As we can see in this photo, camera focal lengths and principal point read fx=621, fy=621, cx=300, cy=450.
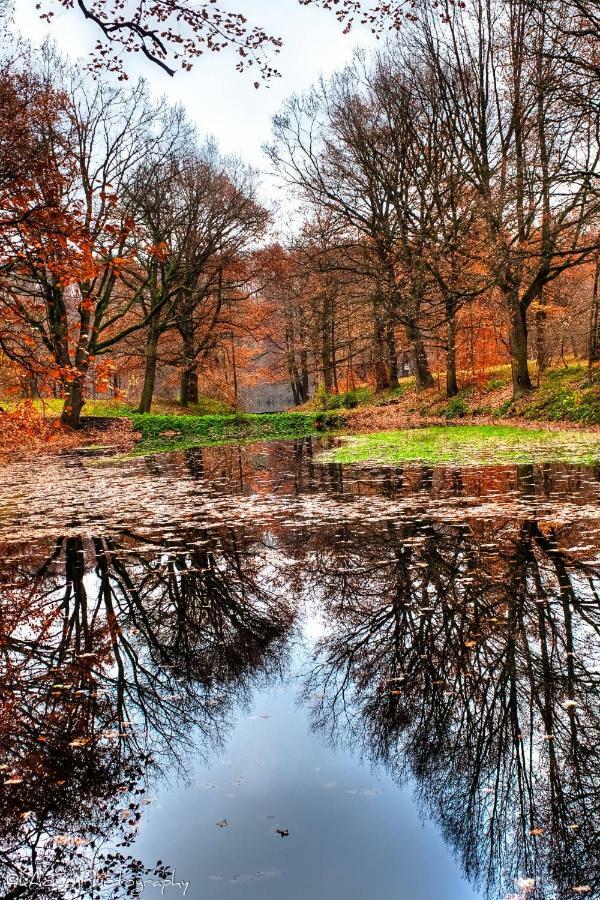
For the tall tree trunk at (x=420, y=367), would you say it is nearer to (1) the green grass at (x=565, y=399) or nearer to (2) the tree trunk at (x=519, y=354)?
(2) the tree trunk at (x=519, y=354)

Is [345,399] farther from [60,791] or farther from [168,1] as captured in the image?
[60,791]

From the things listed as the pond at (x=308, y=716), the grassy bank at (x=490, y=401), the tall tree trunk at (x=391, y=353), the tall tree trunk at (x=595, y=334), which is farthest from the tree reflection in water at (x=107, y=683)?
the tall tree trunk at (x=391, y=353)

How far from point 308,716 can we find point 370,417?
2552 centimetres

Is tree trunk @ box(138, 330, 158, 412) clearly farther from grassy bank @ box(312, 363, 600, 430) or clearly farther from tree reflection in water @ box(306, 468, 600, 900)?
tree reflection in water @ box(306, 468, 600, 900)

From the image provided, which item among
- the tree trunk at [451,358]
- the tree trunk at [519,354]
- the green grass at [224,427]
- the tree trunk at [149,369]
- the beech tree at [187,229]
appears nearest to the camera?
the tree trunk at [519,354]

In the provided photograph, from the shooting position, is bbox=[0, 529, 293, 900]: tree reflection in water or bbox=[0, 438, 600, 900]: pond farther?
bbox=[0, 529, 293, 900]: tree reflection in water

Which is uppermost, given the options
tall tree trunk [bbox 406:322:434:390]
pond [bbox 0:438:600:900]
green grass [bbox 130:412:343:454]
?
tall tree trunk [bbox 406:322:434:390]

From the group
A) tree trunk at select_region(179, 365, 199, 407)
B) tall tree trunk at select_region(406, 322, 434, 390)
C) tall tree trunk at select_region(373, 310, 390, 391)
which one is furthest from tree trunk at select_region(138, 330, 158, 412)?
tall tree trunk at select_region(406, 322, 434, 390)

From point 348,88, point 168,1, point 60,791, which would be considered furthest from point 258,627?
point 348,88

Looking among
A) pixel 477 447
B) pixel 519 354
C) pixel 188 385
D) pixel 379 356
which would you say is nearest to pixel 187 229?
pixel 188 385

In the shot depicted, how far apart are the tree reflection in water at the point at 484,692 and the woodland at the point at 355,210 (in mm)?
4896

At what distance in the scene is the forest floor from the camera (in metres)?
19.0

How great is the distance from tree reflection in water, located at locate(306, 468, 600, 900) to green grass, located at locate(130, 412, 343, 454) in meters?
Result: 21.5

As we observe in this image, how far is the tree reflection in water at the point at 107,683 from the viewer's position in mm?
2482
